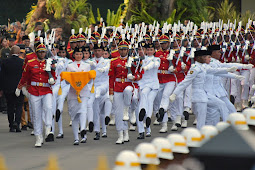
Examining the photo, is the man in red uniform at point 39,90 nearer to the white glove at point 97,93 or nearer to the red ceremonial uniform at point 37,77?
the red ceremonial uniform at point 37,77

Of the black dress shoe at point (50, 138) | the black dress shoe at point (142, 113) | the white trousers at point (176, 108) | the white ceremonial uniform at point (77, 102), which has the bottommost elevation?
the black dress shoe at point (50, 138)

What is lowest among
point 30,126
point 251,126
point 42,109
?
point 30,126

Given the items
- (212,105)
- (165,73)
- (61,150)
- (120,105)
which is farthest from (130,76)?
(165,73)

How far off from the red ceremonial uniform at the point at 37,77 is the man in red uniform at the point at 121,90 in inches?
47.0

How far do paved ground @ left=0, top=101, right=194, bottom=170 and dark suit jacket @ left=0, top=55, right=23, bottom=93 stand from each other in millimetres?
1052

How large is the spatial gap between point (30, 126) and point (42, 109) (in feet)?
9.81

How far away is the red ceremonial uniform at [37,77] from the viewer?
1129 cm

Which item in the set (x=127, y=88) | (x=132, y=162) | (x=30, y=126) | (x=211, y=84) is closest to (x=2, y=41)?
(x=30, y=126)

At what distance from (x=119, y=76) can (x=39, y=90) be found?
60.4 inches

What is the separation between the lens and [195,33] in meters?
17.0

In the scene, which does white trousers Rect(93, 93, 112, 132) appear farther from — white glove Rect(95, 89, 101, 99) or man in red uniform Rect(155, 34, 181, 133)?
man in red uniform Rect(155, 34, 181, 133)

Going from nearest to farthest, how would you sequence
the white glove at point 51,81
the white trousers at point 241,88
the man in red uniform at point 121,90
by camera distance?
the white glove at point 51,81
the man in red uniform at point 121,90
the white trousers at point 241,88

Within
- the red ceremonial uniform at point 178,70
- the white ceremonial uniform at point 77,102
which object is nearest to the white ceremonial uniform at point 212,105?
the white ceremonial uniform at point 77,102

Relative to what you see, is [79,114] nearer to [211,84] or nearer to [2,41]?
[211,84]
